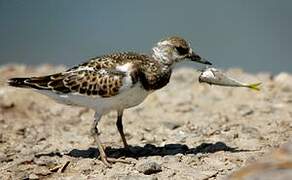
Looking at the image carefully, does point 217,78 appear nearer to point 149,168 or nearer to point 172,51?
point 172,51

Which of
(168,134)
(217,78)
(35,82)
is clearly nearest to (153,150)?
(168,134)

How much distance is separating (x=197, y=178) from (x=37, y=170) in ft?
5.85

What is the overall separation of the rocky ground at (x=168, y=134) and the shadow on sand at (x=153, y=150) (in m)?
0.01

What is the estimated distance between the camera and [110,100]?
807cm

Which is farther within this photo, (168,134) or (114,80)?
(168,134)

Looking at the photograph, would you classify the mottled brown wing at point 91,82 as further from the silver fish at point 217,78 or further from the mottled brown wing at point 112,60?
the silver fish at point 217,78

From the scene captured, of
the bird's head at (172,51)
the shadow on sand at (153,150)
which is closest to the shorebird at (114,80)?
the bird's head at (172,51)

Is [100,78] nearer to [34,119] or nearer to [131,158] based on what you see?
[131,158]

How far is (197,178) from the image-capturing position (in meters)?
7.56

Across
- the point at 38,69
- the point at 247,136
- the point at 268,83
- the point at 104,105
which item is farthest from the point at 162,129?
the point at 38,69

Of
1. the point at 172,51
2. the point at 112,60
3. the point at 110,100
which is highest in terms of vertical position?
the point at 172,51

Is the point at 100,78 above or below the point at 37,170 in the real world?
above

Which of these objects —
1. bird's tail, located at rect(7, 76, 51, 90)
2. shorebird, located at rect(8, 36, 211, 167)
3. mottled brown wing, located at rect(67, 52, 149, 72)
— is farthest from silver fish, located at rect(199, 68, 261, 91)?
bird's tail, located at rect(7, 76, 51, 90)

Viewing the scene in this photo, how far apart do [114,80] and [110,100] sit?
234 mm
